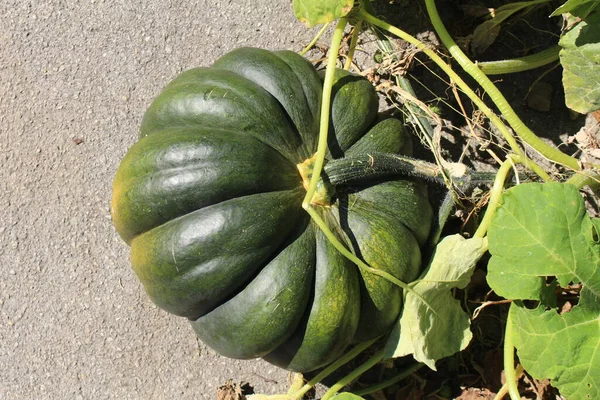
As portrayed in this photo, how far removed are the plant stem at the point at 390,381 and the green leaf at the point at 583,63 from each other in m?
1.25

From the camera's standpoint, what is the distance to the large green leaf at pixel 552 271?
2.16m

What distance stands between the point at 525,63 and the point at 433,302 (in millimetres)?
1112

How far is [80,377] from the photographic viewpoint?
2969 millimetres

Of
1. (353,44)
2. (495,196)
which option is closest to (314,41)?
(353,44)

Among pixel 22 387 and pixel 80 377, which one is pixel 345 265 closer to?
pixel 80 377

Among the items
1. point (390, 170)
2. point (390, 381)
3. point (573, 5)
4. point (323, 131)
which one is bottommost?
point (390, 381)

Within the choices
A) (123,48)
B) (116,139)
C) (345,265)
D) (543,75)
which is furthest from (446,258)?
(123,48)

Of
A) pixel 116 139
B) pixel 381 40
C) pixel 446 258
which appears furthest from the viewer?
pixel 116 139

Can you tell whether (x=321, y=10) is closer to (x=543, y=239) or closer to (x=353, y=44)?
(x=353, y=44)

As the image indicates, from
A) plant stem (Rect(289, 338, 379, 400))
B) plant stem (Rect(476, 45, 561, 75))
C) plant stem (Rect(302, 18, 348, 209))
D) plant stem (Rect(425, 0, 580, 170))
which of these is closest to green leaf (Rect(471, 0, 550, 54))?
plant stem (Rect(476, 45, 561, 75))

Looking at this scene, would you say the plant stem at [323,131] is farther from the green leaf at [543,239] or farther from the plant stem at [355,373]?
the plant stem at [355,373]

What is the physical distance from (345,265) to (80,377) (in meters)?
1.47

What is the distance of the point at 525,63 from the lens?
2807 mm

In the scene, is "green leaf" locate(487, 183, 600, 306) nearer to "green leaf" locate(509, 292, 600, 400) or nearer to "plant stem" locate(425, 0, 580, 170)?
"green leaf" locate(509, 292, 600, 400)
